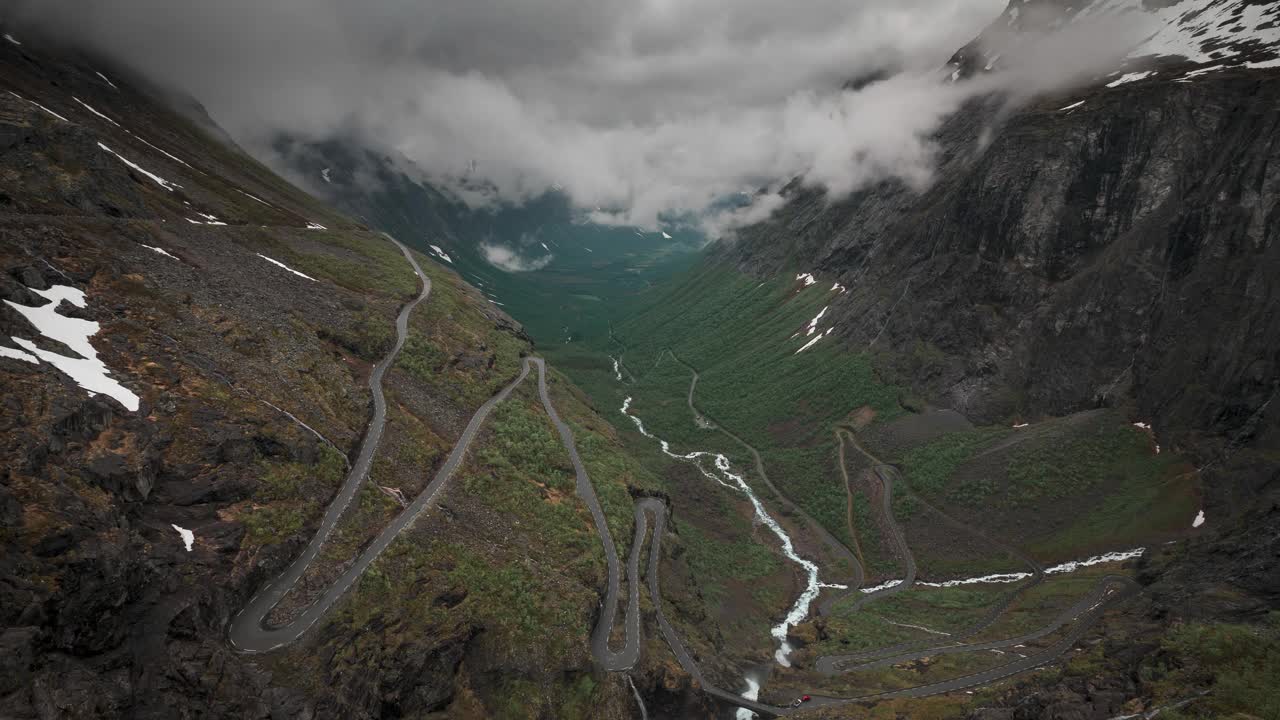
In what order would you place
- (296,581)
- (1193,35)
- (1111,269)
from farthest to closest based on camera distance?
(1193,35) → (1111,269) → (296,581)

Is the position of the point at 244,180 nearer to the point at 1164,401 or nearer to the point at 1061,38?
the point at 1164,401

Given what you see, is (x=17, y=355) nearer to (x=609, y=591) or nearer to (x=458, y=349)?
(x=609, y=591)

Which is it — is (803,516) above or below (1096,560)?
below

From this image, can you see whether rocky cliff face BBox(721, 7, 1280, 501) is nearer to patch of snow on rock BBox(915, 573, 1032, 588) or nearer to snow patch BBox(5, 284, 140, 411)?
patch of snow on rock BBox(915, 573, 1032, 588)

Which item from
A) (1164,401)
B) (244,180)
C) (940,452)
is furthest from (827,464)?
(244,180)

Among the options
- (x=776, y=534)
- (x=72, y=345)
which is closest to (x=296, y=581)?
(x=72, y=345)

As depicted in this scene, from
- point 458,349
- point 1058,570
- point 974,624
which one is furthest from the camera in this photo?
point 458,349

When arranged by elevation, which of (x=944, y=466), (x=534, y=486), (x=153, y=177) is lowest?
(x=534, y=486)

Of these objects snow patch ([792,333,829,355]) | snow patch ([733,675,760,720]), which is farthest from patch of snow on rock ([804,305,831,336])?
snow patch ([733,675,760,720])
